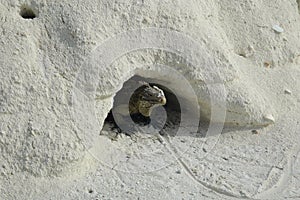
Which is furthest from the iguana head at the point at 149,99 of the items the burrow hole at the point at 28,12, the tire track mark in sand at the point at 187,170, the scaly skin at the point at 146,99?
the burrow hole at the point at 28,12

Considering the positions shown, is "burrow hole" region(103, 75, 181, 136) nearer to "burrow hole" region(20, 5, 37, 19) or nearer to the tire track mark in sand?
the tire track mark in sand

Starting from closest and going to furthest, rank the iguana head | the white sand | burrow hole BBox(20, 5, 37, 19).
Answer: the white sand → burrow hole BBox(20, 5, 37, 19) → the iguana head

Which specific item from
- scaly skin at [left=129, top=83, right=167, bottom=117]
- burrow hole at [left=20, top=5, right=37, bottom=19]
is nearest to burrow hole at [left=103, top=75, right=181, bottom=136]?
scaly skin at [left=129, top=83, right=167, bottom=117]

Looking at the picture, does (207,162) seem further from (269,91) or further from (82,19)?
(82,19)

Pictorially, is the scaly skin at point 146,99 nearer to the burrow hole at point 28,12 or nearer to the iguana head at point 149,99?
Result: the iguana head at point 149,99

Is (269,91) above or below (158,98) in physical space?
above

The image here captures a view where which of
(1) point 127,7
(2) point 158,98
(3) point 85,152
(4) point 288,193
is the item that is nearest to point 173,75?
(2) point 158,98

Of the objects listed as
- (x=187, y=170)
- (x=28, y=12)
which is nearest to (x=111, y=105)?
(x=187, y=170)
